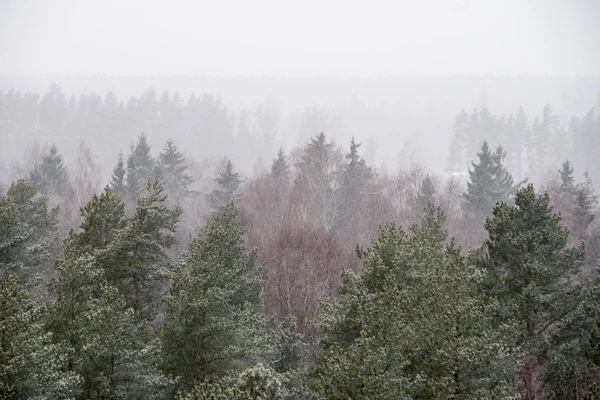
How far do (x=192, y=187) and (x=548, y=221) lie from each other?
7607 centimetres

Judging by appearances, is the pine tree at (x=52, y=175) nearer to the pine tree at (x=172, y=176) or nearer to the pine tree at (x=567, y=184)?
A: the pine tree at (x=172, y=176)

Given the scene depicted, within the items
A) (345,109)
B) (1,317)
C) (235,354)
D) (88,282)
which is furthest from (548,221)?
(345,109)

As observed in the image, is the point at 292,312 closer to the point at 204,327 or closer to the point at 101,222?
the point at 101,222

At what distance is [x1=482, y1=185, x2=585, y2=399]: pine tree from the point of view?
1617cm

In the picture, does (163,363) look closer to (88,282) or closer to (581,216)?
(88,282)

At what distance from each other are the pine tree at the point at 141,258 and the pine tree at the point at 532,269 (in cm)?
1229

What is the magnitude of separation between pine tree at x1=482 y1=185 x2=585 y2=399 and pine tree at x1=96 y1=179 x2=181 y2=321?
12.3 m

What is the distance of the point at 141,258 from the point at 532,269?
14.1m

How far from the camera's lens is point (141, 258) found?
57.5 ft

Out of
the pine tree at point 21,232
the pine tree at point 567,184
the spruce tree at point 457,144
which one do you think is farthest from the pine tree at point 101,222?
the spruce tree at point 457,144

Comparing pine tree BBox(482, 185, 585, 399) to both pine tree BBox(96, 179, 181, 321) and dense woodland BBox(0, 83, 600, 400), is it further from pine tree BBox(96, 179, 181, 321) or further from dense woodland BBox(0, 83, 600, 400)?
pine tree BBox(96, 179, 181, 321)

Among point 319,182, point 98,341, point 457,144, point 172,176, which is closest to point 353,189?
point 319,182

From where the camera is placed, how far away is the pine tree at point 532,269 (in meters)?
16.2

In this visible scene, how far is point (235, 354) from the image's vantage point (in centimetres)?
1469
